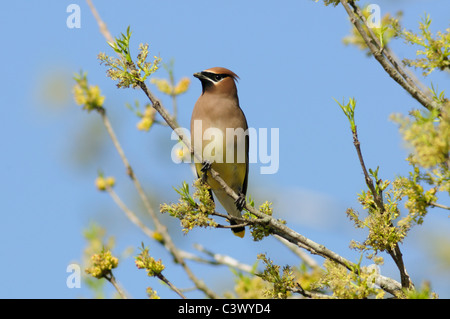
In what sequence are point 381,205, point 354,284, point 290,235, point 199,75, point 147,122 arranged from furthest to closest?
point 199,75
point 147,122
point 290,235
point 381,205
point 354,284

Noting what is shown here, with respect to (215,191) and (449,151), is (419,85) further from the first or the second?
(215,191)

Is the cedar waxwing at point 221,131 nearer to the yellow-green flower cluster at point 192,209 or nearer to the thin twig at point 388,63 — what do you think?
the yellow-green flower cluster at point 192,209

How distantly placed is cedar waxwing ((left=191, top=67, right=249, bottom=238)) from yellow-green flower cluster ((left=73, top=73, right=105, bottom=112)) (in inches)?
64.7

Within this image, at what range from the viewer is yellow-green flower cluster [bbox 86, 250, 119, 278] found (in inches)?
131

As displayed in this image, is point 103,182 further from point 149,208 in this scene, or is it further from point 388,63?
point 388,63

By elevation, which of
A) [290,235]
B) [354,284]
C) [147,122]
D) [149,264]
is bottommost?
[354,284]

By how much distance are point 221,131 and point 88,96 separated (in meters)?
1.98

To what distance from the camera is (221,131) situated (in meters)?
5.85

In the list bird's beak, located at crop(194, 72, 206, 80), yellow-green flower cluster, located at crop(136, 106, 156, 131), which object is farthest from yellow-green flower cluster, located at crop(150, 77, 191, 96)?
bird's beak, located at crop(194, 72, 206, 80)

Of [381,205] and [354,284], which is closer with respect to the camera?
[354,284]

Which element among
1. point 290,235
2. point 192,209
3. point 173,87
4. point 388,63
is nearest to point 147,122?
point 173,87
